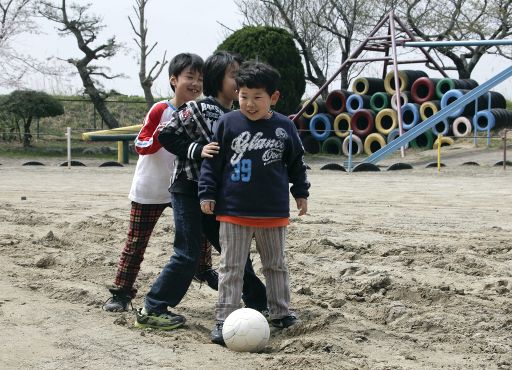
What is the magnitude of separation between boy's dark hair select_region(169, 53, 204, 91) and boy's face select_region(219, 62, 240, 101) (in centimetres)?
31

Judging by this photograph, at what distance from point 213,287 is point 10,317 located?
4.36 ft

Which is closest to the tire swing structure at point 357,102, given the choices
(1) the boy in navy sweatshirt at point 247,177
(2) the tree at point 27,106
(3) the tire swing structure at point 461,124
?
(3) the tire swing structure at point 461,124

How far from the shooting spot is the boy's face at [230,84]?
487 centimetres

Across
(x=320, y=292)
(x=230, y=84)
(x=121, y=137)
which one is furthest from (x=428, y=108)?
(x=230, y=84)

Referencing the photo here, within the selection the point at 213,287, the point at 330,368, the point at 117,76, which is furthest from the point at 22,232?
the point at 117,76

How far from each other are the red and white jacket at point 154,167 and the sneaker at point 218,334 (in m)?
0.96

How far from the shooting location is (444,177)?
17.7 metres

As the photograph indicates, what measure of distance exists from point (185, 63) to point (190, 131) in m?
0.51

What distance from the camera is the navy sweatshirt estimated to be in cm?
457

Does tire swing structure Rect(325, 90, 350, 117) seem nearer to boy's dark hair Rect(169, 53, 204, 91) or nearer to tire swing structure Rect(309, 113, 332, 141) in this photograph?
tire swing structure Rect(309, 113, 332, 141)

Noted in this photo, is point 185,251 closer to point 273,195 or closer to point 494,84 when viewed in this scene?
point 273,195

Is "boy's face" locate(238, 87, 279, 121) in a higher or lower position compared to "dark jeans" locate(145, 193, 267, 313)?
higher

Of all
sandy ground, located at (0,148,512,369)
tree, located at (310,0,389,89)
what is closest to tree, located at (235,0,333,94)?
tree, located at (310,0,389,89)

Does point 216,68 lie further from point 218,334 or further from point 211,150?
point 218,334
